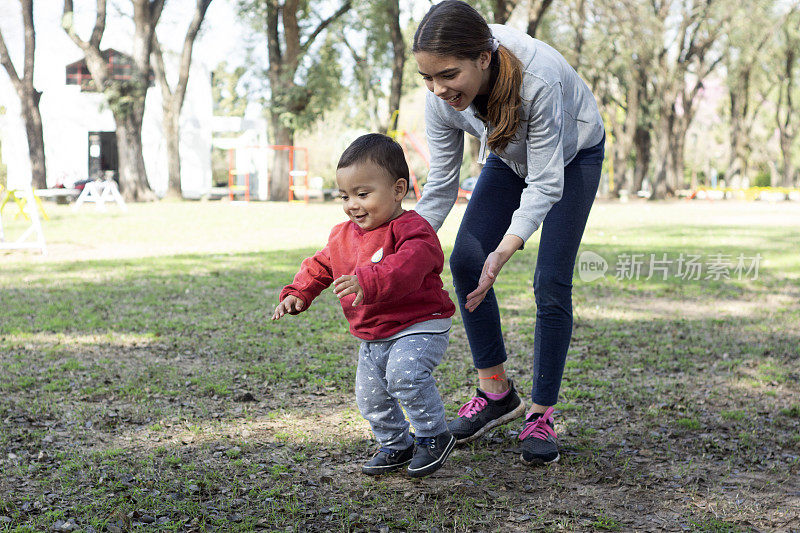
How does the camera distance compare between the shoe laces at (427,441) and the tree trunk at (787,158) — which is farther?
the tree trunk at (787,158)

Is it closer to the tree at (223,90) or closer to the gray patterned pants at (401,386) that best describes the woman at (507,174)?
the gray patterned pants at (401,386)

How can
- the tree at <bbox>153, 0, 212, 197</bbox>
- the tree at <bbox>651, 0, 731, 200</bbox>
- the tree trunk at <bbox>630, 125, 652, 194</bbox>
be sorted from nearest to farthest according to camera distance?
the tree at <bbox>153, 0, 212, 197</bbox> < the tree at <bbox>651, 0, 731, 200</bbox> < the tree trunk at <bbox>630, 125, 652, 194</bbox>

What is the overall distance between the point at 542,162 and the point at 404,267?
2.42ft

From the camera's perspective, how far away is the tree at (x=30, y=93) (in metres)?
27.0

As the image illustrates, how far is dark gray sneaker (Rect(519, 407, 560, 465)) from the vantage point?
3.21m

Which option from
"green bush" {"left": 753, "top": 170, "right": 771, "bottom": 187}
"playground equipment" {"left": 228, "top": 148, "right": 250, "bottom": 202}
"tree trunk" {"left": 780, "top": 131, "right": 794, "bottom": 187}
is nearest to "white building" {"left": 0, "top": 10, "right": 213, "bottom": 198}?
"playground equipment" {"left": 228, "top": 148, "right": 250, "bottom": 202}

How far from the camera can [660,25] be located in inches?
1145

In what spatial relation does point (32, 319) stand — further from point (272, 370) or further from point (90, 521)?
point (90, 521)

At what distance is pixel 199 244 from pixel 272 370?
7.80 metres

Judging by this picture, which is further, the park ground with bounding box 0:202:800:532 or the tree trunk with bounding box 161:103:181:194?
the tree trunk with bounding box 161:103:181:194

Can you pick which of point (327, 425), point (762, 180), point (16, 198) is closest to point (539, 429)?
point (327, 425)

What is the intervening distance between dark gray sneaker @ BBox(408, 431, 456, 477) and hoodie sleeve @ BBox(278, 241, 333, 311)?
70 cm

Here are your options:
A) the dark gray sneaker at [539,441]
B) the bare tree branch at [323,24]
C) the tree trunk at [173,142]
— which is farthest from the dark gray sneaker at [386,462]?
the bare tree branch at [323,24]

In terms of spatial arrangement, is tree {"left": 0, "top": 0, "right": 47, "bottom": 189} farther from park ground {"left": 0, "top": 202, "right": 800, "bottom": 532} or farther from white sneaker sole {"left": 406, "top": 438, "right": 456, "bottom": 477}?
white sneaker sole {"left": 406, "top": 438, "right": 456, "bottom": 477}
